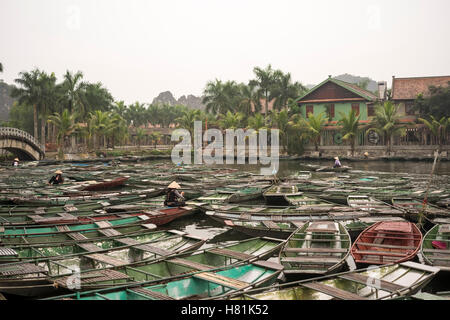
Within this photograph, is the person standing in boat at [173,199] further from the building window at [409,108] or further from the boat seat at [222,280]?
the building window at [409,108]

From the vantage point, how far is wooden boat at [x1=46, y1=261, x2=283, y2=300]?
6754mm

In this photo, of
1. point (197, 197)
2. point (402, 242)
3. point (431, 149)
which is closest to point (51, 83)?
point (197, 197)

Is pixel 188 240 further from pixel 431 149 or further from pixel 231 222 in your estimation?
pixel 431 149

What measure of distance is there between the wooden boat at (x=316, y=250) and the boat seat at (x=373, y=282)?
2.59 feet

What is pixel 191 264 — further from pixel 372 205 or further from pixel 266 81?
pixel 266 81

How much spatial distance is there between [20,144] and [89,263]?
38265mm

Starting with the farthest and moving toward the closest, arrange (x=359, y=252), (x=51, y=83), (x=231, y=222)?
(x=51, y=83)
(x=231, y=222)
(x=359, y=252)

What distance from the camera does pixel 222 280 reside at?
24.5 feet

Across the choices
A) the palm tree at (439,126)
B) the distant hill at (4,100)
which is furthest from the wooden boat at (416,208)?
the distant hill at (4,100)

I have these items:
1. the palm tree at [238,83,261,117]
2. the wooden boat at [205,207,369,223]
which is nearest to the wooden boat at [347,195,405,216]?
the wooden boat at [205,207,369,223]

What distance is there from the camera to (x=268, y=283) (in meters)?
7.91
